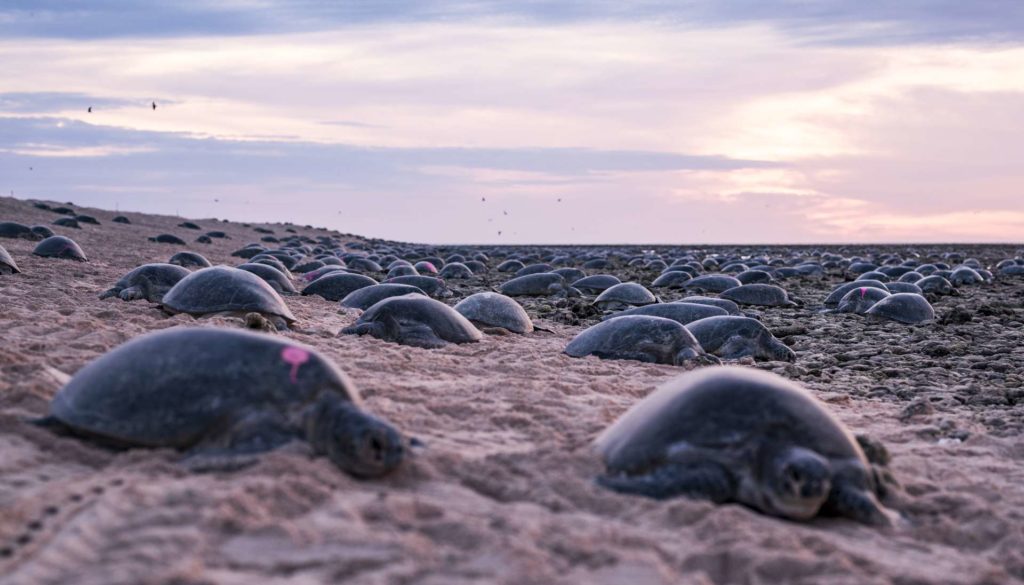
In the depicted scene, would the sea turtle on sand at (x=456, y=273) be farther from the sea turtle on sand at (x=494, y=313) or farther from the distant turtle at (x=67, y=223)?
the distant turtle at (x=67, y=223)

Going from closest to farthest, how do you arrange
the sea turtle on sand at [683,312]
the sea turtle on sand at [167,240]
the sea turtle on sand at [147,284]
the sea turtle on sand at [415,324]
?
the sea turtle on sand at [415,324] < the sea turtle on sand at [147,284] < the sea turtle on sand at [683,312] < the sea turtle on sand at [167,240]

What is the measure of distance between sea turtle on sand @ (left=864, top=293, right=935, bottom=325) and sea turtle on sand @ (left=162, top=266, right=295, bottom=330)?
7423mm

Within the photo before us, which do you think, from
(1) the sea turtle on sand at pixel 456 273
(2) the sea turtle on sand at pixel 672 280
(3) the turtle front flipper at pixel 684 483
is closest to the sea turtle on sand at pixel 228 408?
(3) the turtle front flipper at pixel 684 483

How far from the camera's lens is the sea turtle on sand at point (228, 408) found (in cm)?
322

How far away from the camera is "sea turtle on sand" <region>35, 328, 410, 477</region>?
3.22 meters

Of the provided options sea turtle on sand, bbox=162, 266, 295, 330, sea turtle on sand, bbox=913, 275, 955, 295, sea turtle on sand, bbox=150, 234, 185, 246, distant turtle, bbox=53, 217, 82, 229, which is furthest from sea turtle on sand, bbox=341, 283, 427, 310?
distant turtle, bbox=53, 217, 82, 229

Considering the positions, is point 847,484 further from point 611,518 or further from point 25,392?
point 25,392

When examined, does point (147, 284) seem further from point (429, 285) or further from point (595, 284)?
point (595, 284)

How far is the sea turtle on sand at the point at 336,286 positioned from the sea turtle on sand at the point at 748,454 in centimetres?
867

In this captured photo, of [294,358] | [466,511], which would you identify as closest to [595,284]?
[294,358]

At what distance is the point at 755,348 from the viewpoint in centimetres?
778

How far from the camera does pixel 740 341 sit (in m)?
7.88

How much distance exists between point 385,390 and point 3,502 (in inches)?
87.4

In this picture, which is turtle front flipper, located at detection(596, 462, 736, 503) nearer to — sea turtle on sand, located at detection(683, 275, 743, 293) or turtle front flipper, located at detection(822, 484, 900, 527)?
turtle front flipper, located at detection(822, 484, 900, 527)
